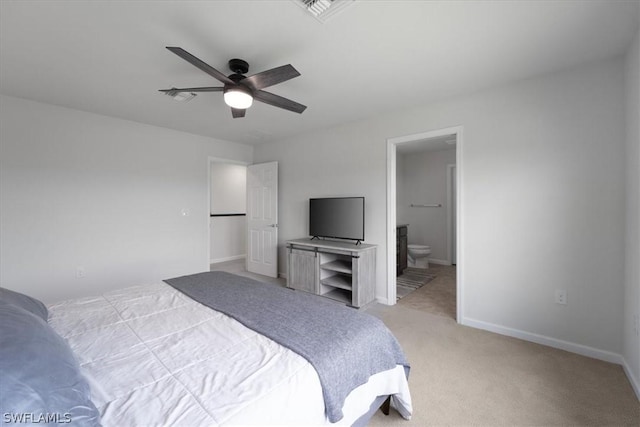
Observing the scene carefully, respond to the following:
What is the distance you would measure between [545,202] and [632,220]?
1.86 ft

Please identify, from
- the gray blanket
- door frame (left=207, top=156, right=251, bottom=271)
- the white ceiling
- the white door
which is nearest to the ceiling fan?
the white ceiling

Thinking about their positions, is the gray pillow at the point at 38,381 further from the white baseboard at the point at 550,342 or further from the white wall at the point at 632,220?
the white baseboard at the point at 550,342

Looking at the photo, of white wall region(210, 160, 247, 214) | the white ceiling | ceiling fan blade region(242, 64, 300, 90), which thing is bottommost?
white wall region(210, 160, 247, 214)

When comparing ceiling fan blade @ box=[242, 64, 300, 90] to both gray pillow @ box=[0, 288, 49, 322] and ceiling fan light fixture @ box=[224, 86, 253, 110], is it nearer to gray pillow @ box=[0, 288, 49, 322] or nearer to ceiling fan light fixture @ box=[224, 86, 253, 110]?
ceiling fan light fixture @ box=[224, 86, 253, 110]

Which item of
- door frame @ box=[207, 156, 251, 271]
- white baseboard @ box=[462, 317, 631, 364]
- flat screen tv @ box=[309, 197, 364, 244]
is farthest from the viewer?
door frame @ box=[207, 156, 251, 271]

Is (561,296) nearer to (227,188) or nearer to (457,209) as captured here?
(457,209)

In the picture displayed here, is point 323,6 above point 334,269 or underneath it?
above

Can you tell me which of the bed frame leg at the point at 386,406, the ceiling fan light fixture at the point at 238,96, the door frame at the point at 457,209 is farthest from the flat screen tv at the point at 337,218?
the bed frame leg at the point at 386,406

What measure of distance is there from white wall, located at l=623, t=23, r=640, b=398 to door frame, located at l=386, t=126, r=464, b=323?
118cm

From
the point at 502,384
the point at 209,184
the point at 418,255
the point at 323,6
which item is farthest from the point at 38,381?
the point at 418,255

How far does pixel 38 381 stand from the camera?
0.71 metres

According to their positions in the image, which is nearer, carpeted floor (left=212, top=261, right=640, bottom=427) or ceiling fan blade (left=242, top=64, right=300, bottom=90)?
carpeted floor (left=212, top=261, right=640, bottom=427)

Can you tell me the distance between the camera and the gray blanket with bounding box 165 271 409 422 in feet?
3.82

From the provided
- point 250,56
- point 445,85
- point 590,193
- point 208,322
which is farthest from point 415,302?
point 250,56
